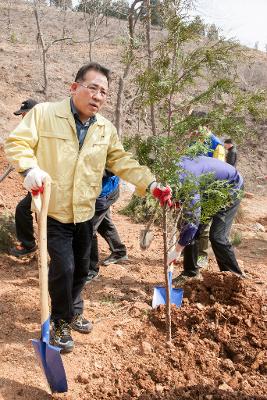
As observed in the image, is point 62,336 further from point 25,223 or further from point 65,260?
point 25,223

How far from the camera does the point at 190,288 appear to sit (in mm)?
3816

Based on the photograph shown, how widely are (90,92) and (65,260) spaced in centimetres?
109

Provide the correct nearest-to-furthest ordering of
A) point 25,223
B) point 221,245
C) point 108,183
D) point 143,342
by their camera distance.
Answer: point 143,342 → point 108,183 → point 221,245 → point 25,223

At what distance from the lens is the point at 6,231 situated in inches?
178

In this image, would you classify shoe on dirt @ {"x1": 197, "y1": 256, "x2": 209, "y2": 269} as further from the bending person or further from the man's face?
the man's face

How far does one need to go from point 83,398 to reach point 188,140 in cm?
184

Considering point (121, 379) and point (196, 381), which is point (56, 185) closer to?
point (121, 379)

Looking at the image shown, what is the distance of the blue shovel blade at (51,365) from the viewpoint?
7.39 ft

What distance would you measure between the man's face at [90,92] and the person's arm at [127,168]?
312 millimetres

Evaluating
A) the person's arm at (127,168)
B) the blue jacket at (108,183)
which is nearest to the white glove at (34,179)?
the person's arm at (127,168)

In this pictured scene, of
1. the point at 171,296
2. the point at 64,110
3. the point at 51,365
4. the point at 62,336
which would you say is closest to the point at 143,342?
the point at 62,336

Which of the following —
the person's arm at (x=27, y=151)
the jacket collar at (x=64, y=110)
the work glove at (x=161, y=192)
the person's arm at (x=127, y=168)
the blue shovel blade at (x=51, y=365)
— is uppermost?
the jacket collar at (x=64, y=110)

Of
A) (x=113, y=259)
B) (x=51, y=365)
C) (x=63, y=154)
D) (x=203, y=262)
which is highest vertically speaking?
(x=63, y=154)

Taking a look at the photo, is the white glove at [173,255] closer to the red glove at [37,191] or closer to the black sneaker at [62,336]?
the black sneaker at [62,336]
